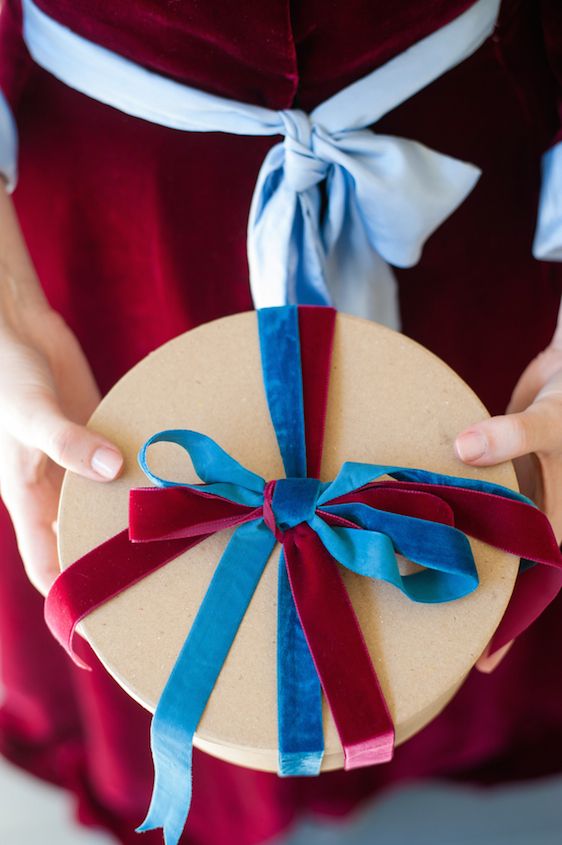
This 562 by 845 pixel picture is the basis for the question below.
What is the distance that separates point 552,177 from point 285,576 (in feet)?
1.38

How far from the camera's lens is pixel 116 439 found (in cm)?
60

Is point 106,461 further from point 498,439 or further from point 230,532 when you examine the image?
point 498,439

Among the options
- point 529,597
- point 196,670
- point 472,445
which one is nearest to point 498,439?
point 472,445

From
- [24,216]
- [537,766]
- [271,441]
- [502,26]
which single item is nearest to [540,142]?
[502,26]

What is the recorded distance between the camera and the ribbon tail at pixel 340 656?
0.52 metres

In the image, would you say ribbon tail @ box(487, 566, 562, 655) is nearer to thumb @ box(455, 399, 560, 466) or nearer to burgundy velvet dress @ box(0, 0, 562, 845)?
thumb @ box(455, 399, 560, 466)

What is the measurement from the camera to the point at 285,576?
0.56 meters

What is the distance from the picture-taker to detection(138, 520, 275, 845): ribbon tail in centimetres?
53

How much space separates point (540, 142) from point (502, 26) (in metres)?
0.11

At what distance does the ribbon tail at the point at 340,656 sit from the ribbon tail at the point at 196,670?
0.11ft

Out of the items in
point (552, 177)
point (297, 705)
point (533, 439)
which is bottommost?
point (297, 705)

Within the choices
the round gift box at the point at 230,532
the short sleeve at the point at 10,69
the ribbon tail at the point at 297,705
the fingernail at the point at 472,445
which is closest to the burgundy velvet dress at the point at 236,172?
the short sleeve at the point at 10,69

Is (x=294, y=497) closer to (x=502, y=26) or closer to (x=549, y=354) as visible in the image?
(x=549, y=354)

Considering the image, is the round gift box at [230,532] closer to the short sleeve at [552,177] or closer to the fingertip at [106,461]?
→ the fingertip at [106,461]
